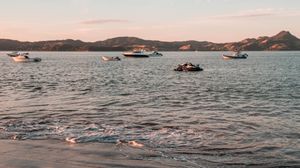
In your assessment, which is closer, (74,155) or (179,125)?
(74,155)

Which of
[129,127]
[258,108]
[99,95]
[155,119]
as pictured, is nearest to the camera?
[129,127]

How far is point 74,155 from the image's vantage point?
19.6m

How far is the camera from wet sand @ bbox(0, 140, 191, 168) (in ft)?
59.2

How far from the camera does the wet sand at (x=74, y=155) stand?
18.0 meters

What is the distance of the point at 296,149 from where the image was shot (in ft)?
70.3

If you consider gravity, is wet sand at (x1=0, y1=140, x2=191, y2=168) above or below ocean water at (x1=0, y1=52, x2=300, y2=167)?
above

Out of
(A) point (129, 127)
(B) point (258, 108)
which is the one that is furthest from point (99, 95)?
(A) point (129, 127)

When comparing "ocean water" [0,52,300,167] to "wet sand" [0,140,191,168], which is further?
"ocean water" [0,52,300,167]

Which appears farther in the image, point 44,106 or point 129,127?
point 44,106

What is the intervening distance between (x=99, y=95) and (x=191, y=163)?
3223 centimetres

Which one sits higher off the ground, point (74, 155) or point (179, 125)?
point (74, 155)

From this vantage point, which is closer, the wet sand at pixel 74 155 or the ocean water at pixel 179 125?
the wet sand at pixel 74 155

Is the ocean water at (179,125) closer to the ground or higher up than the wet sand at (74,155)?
closer to the ground

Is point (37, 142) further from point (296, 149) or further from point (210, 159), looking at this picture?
point (296, 149)
